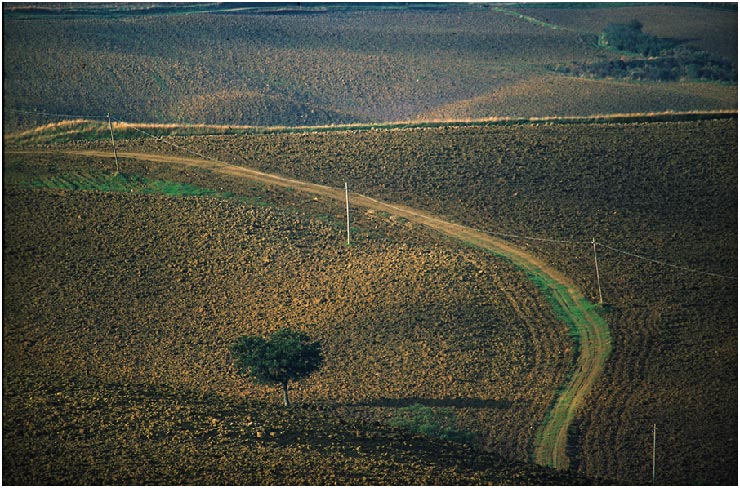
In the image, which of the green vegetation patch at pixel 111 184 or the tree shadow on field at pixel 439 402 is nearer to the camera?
the tree shadow on field at pixel 439 402

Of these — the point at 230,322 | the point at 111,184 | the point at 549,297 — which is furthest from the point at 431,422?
the point at 111,184

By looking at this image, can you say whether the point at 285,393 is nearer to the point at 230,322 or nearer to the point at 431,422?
the point at 431,422

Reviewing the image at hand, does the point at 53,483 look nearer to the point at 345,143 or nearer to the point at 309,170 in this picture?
the point at 309,170

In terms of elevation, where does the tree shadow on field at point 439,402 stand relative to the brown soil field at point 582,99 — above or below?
below

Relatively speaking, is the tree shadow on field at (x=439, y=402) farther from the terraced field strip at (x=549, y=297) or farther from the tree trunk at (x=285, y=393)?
the tree trunk at (x=285, y=393)

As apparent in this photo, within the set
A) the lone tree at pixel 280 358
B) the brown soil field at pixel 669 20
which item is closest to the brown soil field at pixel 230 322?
the lone tree at pixel 280 358

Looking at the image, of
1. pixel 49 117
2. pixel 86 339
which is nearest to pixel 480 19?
pixel 49 117

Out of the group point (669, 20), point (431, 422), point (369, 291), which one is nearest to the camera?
point (431, 422)
